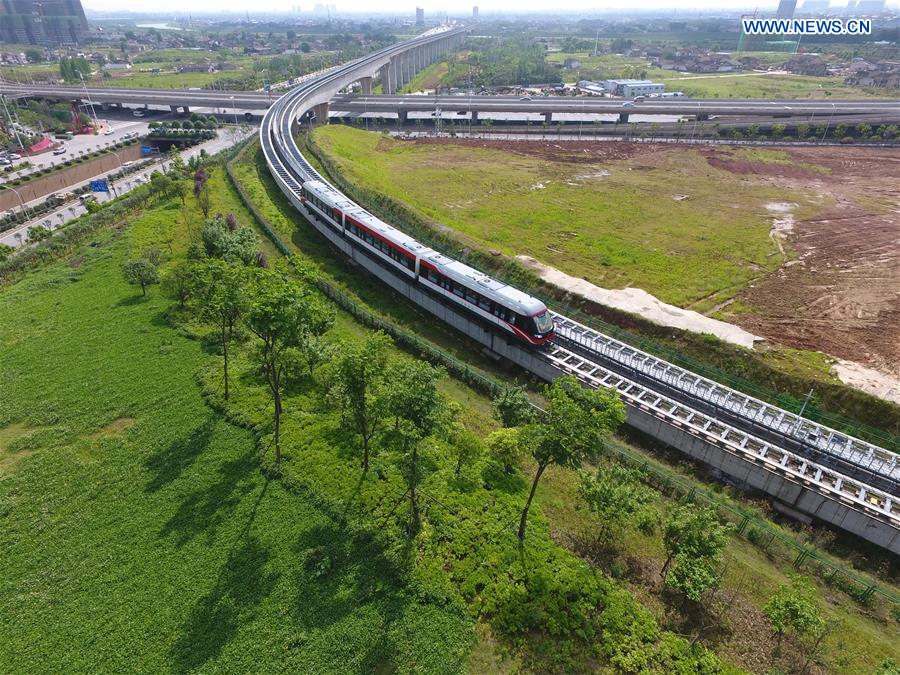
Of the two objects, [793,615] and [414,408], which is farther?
[414,408]

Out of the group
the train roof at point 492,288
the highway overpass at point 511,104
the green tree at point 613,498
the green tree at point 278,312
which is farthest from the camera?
the highway overpass at point 511,104

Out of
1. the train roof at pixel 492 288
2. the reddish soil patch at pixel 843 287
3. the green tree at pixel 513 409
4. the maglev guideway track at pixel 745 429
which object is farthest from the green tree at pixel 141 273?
the reddish soil patch at pixel 843 287

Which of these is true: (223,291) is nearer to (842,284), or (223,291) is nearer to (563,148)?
(842,284)

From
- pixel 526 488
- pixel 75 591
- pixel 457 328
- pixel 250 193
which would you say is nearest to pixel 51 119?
pixel 250 193

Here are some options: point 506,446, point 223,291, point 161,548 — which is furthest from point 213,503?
point 506,446

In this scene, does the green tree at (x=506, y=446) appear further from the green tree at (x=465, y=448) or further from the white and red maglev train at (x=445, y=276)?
the white and red maglev train at (x=445, y=276)

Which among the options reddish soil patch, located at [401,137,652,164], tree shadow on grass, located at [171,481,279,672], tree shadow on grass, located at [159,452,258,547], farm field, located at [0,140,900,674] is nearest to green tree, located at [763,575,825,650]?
farm field, located at [0,140,900,674]
